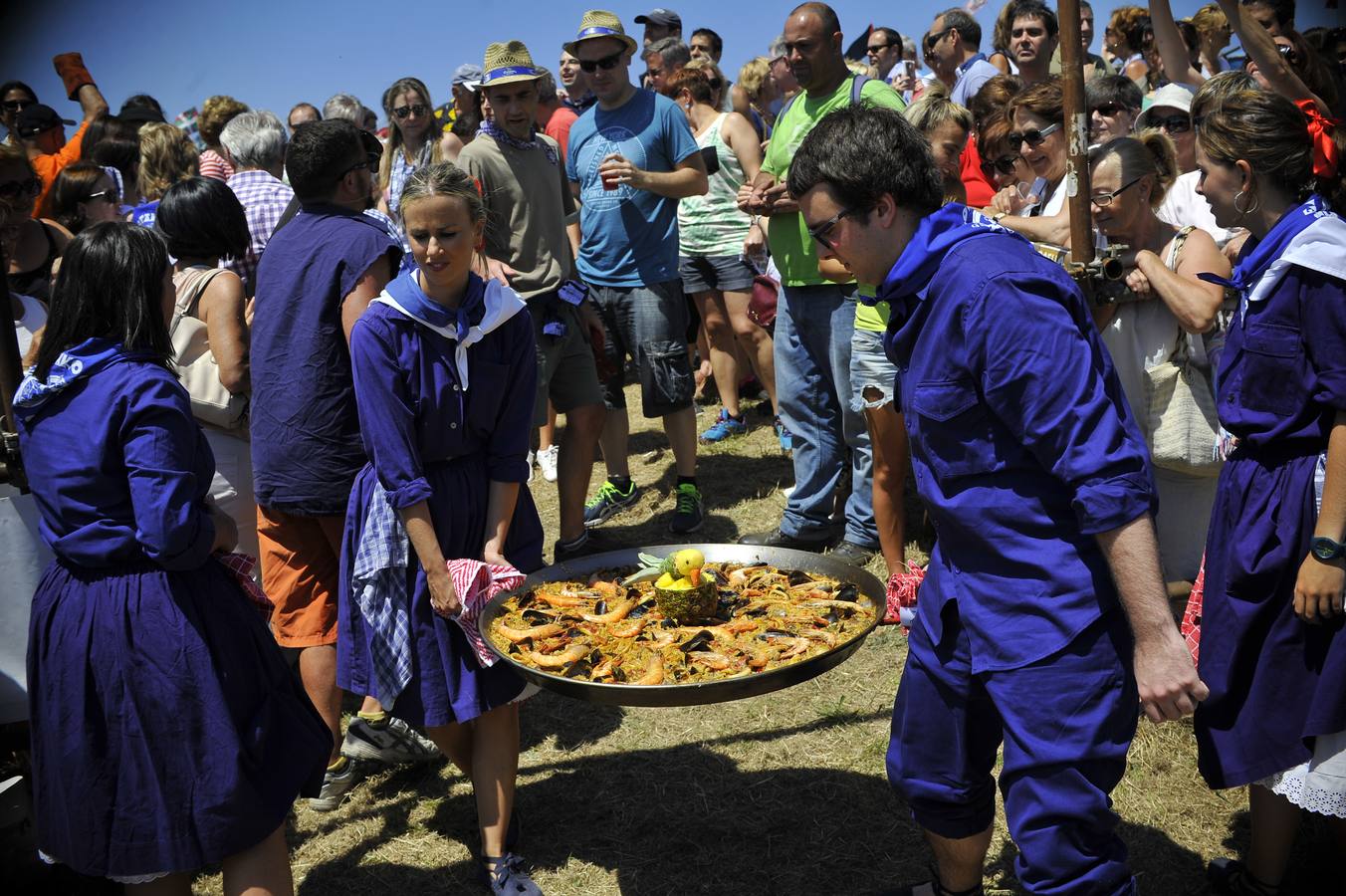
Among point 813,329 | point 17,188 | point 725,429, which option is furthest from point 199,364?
point 725,429

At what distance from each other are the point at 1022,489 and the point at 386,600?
194cm

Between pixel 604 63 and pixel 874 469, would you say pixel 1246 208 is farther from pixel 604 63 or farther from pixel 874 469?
pixel 604 63

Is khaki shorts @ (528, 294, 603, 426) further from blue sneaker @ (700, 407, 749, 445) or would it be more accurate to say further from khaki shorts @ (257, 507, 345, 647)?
khaki shorts @ (257, 507, 345, 647)

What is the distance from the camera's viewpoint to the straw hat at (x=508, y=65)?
6.22m

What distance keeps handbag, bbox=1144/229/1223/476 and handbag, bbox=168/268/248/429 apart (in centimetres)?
331

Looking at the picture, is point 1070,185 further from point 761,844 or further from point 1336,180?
point 761,844

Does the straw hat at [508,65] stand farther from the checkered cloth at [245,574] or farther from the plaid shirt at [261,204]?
the checkered cloth at [245,574]

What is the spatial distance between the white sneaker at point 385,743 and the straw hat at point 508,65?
3.43 m

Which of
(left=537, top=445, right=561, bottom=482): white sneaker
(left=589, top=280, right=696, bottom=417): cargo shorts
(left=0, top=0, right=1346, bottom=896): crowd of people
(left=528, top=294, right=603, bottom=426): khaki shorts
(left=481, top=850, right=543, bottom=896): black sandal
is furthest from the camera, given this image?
(left=537, top=445, right=561, bottom=482): white sneaker

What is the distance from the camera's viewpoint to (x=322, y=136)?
4.09 metres

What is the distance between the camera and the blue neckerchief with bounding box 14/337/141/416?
2.95 metres

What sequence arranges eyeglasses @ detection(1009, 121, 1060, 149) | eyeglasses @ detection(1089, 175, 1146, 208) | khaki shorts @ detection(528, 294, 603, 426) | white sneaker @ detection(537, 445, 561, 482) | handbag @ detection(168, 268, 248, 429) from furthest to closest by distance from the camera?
white sneaker @ detection(537, 445, 561, 482), khaki shorts @ detection(528, 294, 603, 426), eyeglasses @ detection(1009, 121, 1060, 149), handbag @ detection(168, 268, 248, 429), eyeglasses @ detection(1089, 175, 1146, 208)

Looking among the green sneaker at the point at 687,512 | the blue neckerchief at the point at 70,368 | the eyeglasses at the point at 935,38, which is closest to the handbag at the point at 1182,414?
the green sneaker at the point at 687,512

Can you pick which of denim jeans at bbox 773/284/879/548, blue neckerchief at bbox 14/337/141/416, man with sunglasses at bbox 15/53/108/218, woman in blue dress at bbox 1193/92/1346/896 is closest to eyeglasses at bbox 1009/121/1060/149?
denim jeans at bbox 773/284/879/548
